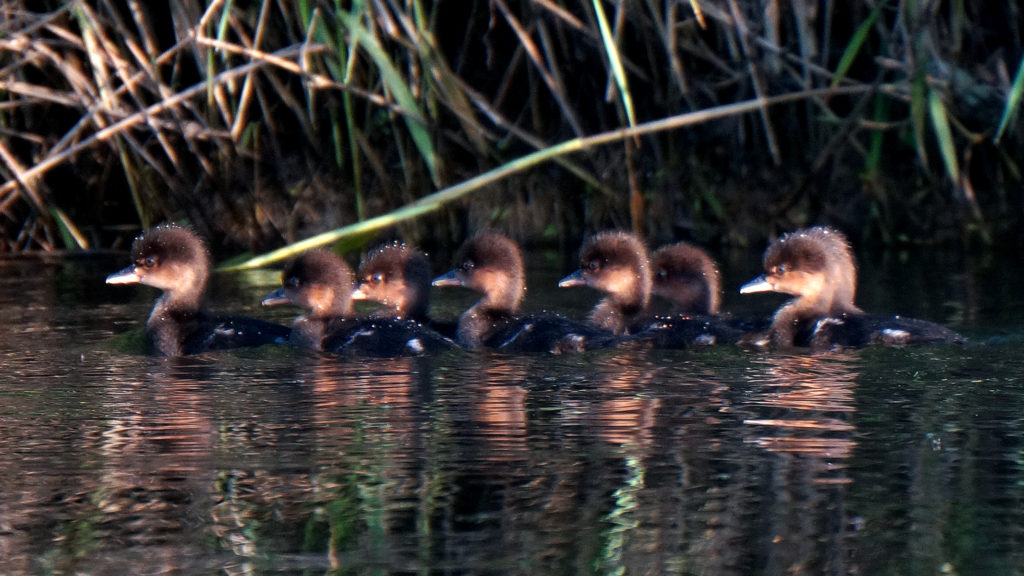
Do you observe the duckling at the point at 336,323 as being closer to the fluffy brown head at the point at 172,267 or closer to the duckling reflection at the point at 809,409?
the fluffy brown head at the point at 172,267

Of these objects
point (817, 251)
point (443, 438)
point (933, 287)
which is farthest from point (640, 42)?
point (443, 438)

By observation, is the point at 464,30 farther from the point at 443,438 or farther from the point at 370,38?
the point at 443,438

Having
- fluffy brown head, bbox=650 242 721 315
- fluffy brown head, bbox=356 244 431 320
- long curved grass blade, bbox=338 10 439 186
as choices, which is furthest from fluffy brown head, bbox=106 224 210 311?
fluffy brown head, bbox=650 242 721 315

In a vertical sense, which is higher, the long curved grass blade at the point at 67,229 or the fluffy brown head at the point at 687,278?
the long curved grass blade at the point at 67,229

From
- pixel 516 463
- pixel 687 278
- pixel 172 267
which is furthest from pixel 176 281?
pixel 516 463

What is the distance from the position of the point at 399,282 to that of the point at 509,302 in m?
0.48

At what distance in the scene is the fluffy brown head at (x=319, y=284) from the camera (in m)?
6.59

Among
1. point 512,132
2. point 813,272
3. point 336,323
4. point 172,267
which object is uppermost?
point 512,132

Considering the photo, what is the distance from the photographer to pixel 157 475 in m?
3.69

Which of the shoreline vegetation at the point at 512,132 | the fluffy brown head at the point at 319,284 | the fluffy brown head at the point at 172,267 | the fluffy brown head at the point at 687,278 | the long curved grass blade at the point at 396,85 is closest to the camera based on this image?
the long curved grass blade at the point at 396,85

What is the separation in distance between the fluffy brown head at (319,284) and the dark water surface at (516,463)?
2.02 feet

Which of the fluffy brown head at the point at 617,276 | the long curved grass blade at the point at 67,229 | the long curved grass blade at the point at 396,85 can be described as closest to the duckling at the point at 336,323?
the long curved grass blade at the point at 396,85

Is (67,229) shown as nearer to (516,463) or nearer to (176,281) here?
(176,281)

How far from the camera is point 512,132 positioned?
25.8 feet
